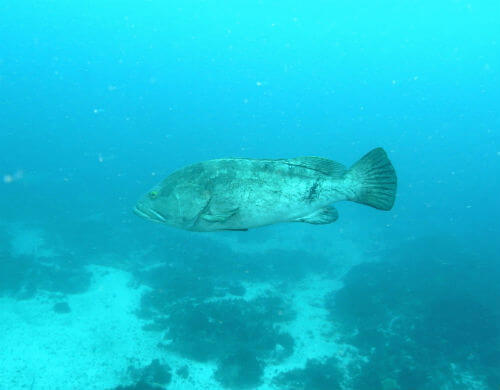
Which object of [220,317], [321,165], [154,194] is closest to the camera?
[154,194]

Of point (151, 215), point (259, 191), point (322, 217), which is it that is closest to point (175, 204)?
point (151, 215)

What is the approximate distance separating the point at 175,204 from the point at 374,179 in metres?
2.35

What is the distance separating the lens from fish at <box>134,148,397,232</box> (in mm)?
3453

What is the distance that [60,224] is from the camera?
97.0 feet

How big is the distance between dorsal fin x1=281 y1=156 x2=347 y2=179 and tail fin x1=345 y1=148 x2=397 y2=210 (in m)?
0.12

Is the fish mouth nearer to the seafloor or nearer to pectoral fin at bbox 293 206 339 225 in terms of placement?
pectoral fin at bbox 293 206 339 225

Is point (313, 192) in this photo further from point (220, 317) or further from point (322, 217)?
point (220, 317)

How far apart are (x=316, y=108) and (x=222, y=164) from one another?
185363 millimetres

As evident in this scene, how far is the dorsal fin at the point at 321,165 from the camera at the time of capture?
3.73 meters

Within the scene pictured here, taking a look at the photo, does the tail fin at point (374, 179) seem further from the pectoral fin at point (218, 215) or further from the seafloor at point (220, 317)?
the seafloor at point (220, 317)

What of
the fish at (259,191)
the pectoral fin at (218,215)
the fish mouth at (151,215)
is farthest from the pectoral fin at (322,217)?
the fish mouth at (151,215)

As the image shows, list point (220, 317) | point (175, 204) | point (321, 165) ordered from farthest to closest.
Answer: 1. point (220, 317)
2. point (321, 165)
3. point (175, 204)

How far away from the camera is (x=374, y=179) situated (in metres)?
3.65

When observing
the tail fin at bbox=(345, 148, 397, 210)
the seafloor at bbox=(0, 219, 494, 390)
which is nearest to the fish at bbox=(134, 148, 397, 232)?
the tail fin at bbox=(345, 148, 397, 210)
